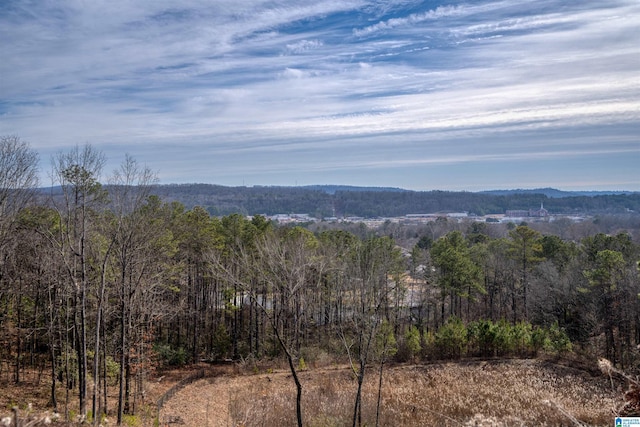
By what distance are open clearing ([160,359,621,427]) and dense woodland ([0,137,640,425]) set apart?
1.39m

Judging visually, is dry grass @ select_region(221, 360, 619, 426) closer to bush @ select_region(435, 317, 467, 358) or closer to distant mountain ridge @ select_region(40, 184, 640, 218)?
bush @ select_region(435, 317, 467, 358)

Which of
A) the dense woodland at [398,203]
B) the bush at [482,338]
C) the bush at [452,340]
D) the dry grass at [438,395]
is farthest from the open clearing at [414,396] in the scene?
the dense woodland at [398,203]

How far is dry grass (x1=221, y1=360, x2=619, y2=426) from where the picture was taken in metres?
16.2

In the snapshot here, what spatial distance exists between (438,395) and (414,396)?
968 millimetres

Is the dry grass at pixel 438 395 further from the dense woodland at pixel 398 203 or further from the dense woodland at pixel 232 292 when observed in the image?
the dense woodland at pixel 398 203

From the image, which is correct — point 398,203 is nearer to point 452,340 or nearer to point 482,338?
point 482,338

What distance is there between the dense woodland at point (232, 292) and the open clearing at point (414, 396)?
1386 millimetres

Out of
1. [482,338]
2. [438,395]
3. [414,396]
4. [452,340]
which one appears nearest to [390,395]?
[414,396]

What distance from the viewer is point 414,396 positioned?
19016mm

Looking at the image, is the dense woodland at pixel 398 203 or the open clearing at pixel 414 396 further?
the dense woodland at pixel 398 203

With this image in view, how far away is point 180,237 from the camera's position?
24.8m

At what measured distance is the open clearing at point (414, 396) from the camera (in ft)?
53.6

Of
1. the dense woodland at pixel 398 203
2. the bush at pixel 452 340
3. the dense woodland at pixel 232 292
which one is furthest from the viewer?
the dense woodland at pixel 398 203

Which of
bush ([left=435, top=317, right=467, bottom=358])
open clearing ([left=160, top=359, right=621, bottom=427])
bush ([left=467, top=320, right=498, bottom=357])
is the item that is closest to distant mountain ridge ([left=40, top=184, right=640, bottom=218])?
bush ([left=435, top=317, right=467, bottom=358])
